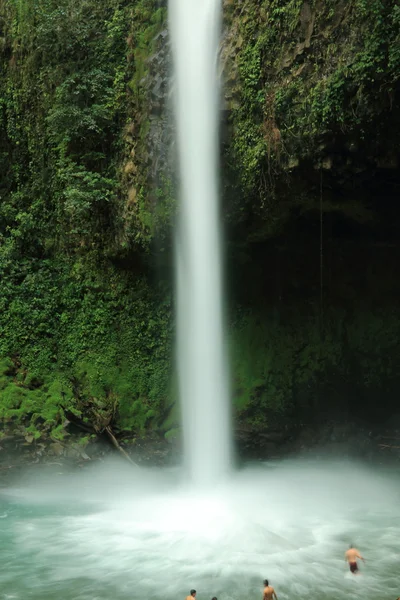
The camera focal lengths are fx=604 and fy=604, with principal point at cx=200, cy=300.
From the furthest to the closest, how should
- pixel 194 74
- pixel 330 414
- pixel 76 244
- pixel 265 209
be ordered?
pixel 76 244 < pixel 330 414 < pixel 194 74 < pixel 265 209

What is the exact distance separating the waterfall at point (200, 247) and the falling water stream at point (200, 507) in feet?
0.09

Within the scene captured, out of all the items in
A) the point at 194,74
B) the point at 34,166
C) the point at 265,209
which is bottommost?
the point at 265,209

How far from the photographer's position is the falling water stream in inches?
314

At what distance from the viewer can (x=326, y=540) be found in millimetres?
9180

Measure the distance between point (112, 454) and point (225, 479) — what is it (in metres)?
2.67

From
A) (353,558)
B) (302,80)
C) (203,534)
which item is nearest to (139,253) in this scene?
(302,80)

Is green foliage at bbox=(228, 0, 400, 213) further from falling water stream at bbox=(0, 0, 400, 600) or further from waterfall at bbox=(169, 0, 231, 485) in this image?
falling water stream at bbox=(0, 0, 400, 600)

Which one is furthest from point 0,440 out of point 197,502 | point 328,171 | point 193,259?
point 328,171

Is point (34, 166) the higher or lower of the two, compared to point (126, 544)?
higher

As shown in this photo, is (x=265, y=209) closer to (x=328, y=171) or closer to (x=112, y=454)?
(x=328, y=171)

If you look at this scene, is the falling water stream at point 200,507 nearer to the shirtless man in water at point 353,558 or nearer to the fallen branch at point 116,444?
the shirtless man in water at point 353,558

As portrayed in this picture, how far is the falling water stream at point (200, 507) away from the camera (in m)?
7.98

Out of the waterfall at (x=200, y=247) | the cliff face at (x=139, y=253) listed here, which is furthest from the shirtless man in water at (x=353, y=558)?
the cliff face at (x=139, y=253)

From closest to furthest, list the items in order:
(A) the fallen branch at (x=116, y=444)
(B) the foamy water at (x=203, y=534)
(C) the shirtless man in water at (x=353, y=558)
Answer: (B) the foamy water at (x=203, y=534)
(C) the shirtless man in water at (x=353, y=558)
(A) the fallen branch at (x=116, y=444)
